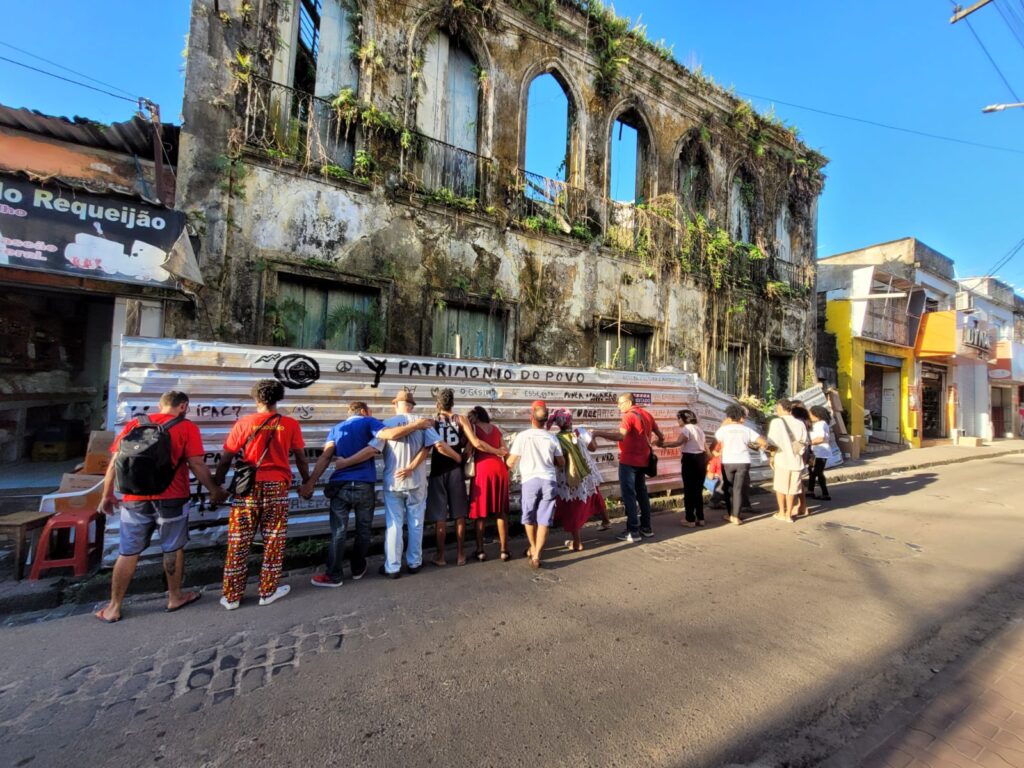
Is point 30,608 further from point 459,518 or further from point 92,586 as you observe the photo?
point 459,518

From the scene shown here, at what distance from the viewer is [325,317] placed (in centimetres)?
809

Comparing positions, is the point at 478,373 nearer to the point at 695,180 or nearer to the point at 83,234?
the point at 83,234

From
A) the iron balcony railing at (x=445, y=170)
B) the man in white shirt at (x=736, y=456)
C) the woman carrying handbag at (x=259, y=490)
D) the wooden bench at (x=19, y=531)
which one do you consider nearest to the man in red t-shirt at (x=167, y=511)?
the woman carrying handbag at (x=259, y=490)

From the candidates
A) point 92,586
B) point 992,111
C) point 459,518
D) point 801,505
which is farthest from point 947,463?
point 92,586

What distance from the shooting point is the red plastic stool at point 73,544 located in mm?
4422

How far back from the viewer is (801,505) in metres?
7.59

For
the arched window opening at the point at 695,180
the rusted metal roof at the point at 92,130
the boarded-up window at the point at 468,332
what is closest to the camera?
the rusted metal roof at the point at 92,130

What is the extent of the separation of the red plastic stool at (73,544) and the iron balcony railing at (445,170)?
659 centimetres

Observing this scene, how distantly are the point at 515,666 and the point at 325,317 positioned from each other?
6.51m

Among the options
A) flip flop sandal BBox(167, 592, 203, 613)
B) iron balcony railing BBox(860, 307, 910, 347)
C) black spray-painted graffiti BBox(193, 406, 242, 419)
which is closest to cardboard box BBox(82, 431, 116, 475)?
black spray-painted graffiti BBox(193, 406, 242, 419)

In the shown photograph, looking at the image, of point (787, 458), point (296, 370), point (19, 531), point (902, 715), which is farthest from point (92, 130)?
point (787, 458)

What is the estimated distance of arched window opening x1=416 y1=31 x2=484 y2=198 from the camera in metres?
9.10

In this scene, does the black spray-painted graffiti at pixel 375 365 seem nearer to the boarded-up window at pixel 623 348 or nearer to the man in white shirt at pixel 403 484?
the man in white shirt at pixel 403 484

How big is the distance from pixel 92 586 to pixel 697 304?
12582mm
